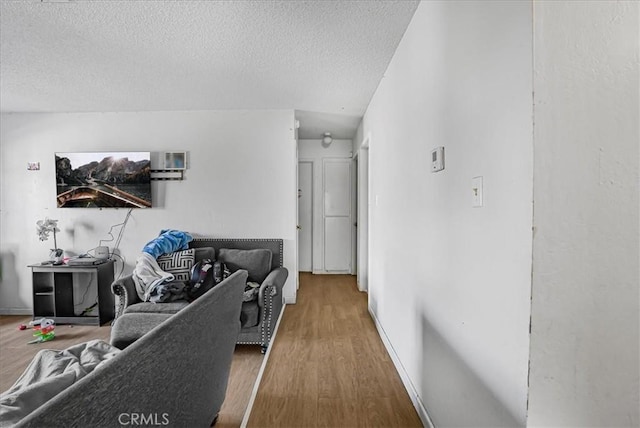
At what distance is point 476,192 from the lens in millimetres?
1077

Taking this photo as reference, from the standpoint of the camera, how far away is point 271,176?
355 centimetres

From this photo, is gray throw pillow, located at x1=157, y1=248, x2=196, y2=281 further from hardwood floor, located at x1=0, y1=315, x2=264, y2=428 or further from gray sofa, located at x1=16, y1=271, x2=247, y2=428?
gray sofa, located at x1=16, y1=271, x2=247, y2=428

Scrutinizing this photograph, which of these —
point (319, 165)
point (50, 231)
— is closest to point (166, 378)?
point (50, 231)

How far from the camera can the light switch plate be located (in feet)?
3.46

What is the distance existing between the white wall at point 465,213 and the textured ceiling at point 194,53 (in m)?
0.49

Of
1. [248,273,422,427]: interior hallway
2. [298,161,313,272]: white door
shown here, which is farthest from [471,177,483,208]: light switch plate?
[298,161,313,272]: white door

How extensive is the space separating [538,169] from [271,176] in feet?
10.7

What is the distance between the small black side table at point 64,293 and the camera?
10.2ft

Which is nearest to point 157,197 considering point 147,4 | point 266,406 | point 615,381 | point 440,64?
point 147,4

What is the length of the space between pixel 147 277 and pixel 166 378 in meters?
2.06

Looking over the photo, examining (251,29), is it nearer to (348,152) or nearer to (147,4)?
(147,4)

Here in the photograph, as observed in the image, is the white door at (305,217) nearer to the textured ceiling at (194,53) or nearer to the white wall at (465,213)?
the textured ceiling at (194,53)

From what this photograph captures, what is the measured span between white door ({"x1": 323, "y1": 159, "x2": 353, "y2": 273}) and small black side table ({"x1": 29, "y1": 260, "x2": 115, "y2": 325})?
3116mm

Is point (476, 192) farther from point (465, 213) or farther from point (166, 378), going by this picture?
point (166, 378)
